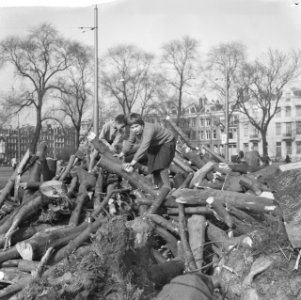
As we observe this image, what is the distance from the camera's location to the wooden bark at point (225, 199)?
6.15m

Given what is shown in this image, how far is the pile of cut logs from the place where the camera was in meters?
5.32

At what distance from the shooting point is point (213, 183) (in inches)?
319

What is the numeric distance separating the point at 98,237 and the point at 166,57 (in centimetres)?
966

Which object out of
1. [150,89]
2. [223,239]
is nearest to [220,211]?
[223,239]

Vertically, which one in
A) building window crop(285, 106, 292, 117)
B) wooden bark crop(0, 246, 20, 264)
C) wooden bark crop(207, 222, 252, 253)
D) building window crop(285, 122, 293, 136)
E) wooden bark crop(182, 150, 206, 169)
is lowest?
wooden bark crop(0, 246, 20, 264)

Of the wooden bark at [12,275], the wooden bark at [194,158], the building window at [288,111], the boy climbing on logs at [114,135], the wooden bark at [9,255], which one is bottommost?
the wooden bark at [12,275]

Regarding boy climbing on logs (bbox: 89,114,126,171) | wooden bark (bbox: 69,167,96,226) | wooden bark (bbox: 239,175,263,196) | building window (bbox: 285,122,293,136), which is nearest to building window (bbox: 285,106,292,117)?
building window (bbox: 285,122,293,136)

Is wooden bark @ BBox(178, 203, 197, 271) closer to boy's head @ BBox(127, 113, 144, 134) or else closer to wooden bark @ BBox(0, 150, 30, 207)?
boy's head @ BBox(127, 113, 144, 134)

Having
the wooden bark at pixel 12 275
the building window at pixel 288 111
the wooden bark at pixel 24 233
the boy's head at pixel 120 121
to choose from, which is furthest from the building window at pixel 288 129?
the wooden bark at pixel 12 275

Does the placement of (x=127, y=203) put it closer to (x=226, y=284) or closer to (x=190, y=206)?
(x=190, y=206)

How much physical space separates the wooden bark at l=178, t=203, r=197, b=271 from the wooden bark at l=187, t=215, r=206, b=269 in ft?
0.24

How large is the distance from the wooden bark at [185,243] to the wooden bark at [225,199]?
13 centimetres

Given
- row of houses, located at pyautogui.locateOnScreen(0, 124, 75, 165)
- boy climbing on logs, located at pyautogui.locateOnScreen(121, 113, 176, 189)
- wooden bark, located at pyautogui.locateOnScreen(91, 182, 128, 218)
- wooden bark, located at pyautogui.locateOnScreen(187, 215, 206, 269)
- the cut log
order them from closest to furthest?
wooden bark, located at pyautogui.locateOnScreen(187, 215, 206, 269)
the cut log
wooden bark, located at pyautogui.locateOnScreen(91, 182, 128, 218)
boy climbing on logs, located at pyautogui.locateOnScreen(121, 113, 176, 189)
row of houses, located at pyautogui.locateOnScreen(0, 124, 75, 165)

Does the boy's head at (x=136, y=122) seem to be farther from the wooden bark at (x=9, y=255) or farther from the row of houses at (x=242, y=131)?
the row of houses at (x=242, y=131)
